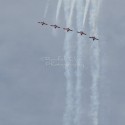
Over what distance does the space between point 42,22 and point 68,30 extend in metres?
21.2

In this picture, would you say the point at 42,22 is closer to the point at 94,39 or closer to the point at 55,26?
the point at 55,26

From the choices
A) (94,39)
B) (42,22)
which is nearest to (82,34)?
(94,39)

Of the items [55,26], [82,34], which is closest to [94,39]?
[82,34]

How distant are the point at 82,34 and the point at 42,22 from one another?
23.4 metres

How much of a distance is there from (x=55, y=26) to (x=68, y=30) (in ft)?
28.9

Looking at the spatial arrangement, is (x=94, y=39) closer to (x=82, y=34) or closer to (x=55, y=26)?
(x=82, y=34)

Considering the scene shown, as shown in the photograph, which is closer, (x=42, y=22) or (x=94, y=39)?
(x=94, y=39)

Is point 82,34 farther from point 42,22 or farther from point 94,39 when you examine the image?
point 42,22

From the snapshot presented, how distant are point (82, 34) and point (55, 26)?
12.4 metres

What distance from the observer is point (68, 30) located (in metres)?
181

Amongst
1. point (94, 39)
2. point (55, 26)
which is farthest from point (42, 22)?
point (94, 39)

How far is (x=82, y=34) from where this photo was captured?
184m

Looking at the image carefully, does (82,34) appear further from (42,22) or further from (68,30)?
(42,22)

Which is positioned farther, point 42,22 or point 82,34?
point 42,22
